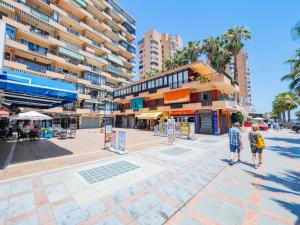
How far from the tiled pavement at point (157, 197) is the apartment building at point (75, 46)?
27.3 metres

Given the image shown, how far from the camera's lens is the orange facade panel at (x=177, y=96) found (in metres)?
22.5

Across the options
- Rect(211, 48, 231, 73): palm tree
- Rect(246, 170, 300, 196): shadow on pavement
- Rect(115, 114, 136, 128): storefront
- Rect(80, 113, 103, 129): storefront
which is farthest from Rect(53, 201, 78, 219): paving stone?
Rect(80, 113, 103, 129): storefront

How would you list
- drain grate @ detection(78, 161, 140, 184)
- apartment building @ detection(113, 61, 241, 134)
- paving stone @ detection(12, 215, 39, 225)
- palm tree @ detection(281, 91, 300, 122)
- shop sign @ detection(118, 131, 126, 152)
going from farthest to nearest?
1. palm tree @ detection(281, 91, 300, 122)
2. apartment building @ detection(113, 61, 241, 134)
3. shop sign @ detection(118, 131, 126, 152)
4. drain grate @ detection(78, 161, 140, 184)
5. paving stone @ detection(12, 215, 39, 225)

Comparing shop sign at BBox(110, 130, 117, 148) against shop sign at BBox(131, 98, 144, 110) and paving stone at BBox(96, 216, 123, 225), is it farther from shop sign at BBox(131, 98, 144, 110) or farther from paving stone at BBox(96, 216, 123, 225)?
shop sign at BBox(131, 98, 144, 110)

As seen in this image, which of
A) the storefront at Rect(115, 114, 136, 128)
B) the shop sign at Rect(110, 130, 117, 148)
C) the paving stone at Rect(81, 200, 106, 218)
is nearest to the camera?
the paving stone at Rect(81, 200, 106, 218)

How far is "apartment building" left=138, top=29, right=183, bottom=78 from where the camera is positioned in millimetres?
64312

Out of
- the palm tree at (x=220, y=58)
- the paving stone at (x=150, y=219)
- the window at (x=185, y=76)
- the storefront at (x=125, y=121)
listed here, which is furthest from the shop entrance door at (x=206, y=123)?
the paving stone at (x=150, y=219)

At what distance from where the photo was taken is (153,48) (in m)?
64.5

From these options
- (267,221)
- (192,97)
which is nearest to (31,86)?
(267,221)

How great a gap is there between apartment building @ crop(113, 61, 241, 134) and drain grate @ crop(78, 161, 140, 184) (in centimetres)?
1646

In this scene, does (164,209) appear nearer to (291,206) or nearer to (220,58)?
(291,206)

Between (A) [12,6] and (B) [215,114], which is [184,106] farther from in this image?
(A) [12,6]

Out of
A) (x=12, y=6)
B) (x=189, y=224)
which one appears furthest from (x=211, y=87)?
(x=12, y=6)

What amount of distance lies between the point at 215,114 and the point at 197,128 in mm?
3318
